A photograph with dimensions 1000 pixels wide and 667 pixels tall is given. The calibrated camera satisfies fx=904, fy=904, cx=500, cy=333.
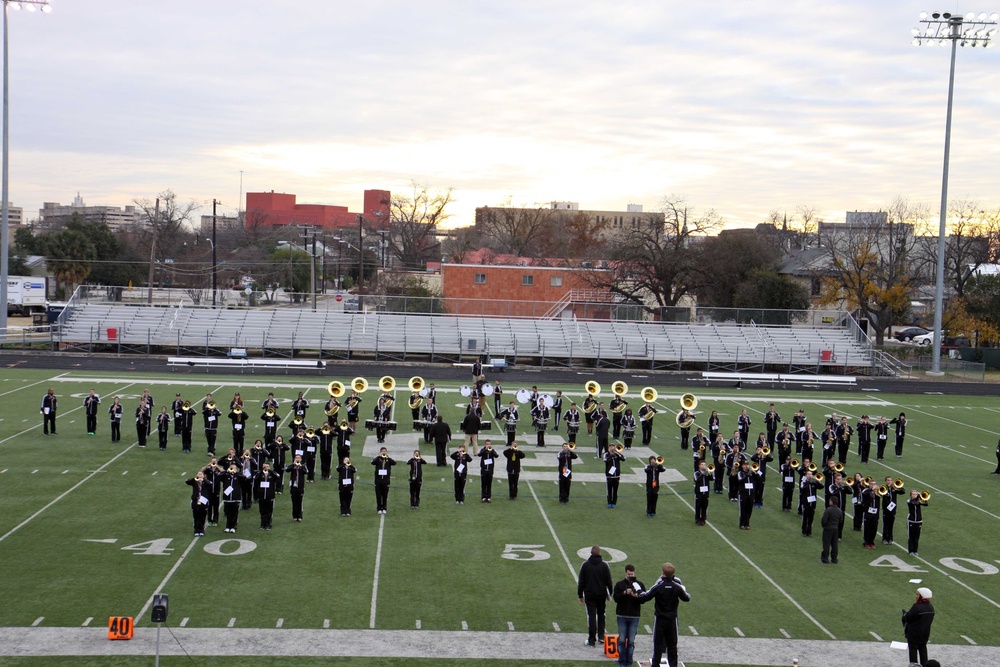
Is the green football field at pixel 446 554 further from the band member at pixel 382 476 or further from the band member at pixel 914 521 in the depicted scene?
the band member at pixel 382 476

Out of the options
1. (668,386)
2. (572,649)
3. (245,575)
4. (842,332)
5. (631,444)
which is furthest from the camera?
(842,332)

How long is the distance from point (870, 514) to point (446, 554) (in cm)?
713

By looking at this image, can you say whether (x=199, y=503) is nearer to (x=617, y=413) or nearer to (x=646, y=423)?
(x=617, y=413)

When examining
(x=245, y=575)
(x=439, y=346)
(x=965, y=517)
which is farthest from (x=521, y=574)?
(x=439, y=346)

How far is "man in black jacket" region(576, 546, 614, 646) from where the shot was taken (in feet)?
34.2

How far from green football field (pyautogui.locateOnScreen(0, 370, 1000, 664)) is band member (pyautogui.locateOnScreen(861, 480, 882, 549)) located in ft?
0.68

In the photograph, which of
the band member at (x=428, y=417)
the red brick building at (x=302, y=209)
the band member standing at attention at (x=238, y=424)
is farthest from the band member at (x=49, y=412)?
the red brick building at (x=302, y=209)

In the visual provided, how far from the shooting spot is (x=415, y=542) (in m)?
14.2

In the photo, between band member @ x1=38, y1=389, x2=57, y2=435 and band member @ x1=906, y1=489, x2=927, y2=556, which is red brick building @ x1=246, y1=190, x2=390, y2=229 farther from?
band member @ x1=906, y1=489, x2=927, y2=556

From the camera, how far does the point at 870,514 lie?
15070mm

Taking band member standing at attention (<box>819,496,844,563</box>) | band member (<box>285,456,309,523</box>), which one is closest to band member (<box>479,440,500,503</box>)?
band member (<box>285,456,309,523</box>)

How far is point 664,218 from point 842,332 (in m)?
18.5

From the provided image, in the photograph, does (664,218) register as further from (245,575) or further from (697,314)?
(245,575)

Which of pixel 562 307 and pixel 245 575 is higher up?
pixel 562 307
